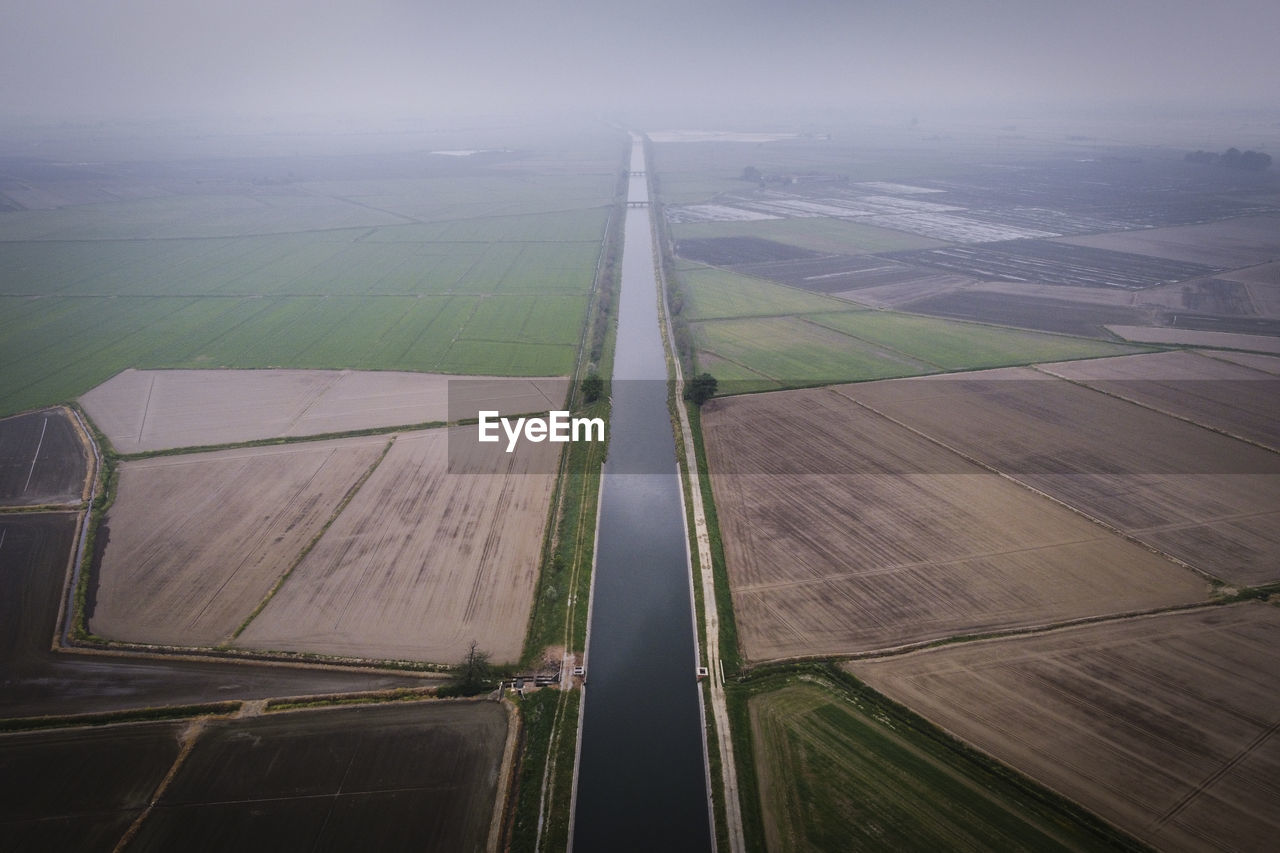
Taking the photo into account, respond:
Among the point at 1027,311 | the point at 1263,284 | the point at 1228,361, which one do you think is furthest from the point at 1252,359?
the point at 1263,284

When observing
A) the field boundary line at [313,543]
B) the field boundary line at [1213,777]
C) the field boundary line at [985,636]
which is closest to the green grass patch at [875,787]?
the field boundary line at [985,636]

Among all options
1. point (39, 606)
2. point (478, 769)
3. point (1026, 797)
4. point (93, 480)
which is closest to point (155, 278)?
point (93, 480)

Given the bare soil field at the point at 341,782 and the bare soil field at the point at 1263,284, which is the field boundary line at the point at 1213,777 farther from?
the bare soil field at the point at 1263,284

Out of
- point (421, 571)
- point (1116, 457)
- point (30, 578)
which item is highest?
point (1116, 457)

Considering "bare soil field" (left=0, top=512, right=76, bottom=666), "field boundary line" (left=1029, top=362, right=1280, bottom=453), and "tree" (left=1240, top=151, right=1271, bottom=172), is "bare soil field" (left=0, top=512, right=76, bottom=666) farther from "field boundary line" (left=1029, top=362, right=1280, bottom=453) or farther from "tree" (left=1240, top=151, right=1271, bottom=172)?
"tree" (left=1240, top=151, right=1271, bottom=172)

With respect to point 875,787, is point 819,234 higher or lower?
higher

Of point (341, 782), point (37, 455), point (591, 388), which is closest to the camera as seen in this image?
point (341, 782)

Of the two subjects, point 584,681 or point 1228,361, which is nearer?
point 584,681

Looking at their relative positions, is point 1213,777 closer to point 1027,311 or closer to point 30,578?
point 30,578
